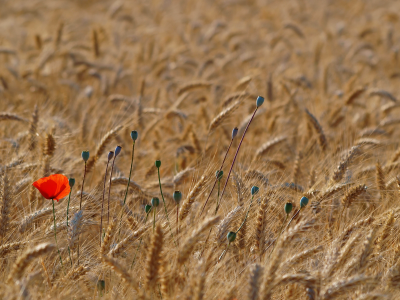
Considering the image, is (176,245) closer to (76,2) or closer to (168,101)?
(168,101)

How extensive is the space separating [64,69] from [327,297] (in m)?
4.65

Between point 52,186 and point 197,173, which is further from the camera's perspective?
point 197,173

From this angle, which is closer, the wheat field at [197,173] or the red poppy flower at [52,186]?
the wheat field at [197,173]

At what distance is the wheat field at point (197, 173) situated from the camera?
61.2 inches

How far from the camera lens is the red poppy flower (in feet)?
5.51

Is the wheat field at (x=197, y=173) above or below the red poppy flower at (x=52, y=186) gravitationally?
below

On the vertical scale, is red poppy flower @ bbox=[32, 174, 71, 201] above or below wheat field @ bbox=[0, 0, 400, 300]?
above

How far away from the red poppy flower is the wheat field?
0.07m

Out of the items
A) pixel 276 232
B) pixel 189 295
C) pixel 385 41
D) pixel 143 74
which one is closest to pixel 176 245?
pixel 189 295

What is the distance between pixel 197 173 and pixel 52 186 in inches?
24.9

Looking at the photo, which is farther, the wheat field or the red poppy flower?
the red poppy flower

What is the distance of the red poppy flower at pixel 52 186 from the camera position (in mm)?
1681

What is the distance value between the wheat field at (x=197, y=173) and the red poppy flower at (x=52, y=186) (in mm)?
74

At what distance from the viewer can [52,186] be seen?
5.60ft
